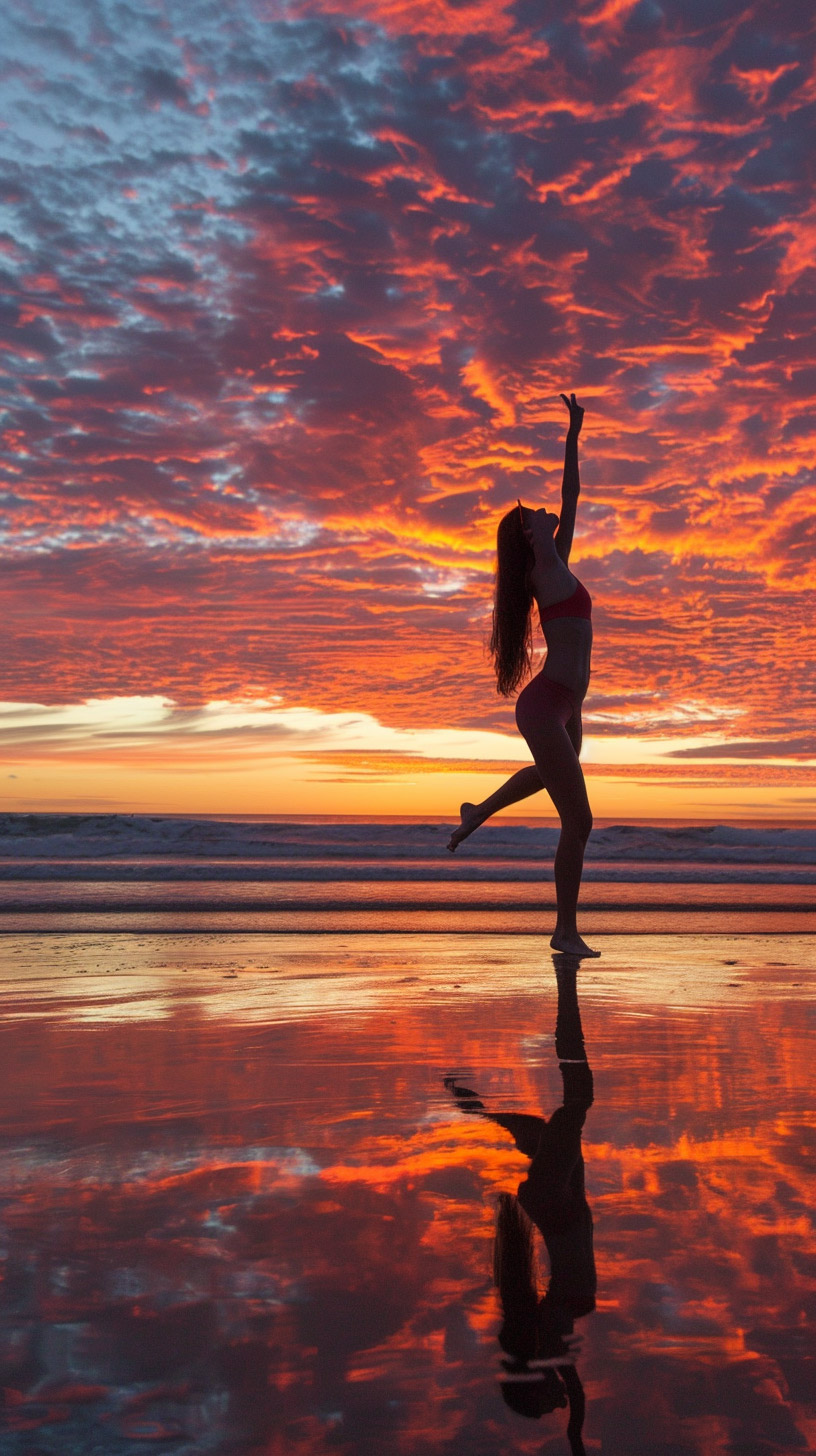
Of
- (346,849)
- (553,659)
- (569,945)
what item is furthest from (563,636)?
(346,849)

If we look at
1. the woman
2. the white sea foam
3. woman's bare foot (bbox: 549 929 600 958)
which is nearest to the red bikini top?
the woman

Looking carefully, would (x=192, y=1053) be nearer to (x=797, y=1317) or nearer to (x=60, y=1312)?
(x=60, y=1312)

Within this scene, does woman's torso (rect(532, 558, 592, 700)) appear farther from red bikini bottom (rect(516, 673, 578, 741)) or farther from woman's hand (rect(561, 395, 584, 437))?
woman's hand (rect(561, 395, 584, 437))

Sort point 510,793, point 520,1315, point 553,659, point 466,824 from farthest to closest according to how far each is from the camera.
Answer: point 466,824, point 510,793, point 553,659, point 520,1315

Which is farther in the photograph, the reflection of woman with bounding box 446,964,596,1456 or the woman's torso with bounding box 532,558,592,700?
the woman's torso with bounding box 532,558,592,700

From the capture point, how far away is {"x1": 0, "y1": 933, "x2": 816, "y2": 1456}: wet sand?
118 cm

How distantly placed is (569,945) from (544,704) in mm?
1299

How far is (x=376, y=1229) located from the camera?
67.8 inches

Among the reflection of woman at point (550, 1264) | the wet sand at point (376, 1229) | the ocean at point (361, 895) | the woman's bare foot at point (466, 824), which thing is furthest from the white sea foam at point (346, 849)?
the reflection of woman at point (550, 1264)

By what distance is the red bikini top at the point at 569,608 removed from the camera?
5.57 meters

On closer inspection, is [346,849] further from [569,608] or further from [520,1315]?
[520,1315]

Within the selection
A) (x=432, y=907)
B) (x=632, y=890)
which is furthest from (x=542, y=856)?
(x=432, y=907)

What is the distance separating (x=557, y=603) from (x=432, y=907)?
4.66m

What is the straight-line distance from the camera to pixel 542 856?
81.4 ft
